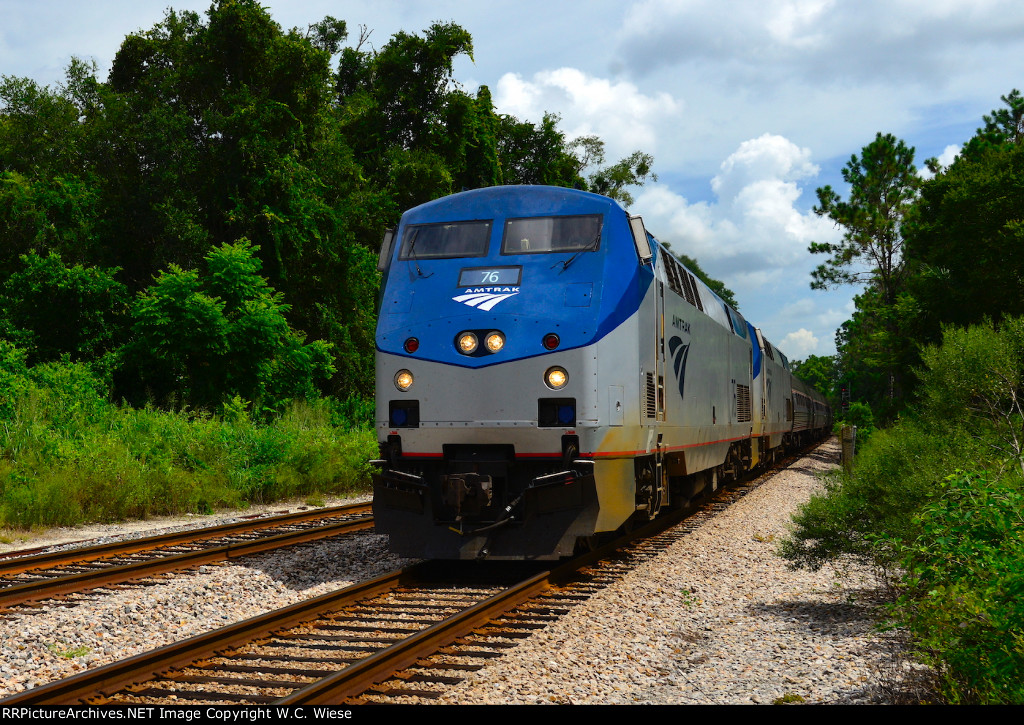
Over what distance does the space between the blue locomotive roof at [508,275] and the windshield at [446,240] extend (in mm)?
11

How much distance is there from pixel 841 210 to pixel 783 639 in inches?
1043

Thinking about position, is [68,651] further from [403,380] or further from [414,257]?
[414,257]

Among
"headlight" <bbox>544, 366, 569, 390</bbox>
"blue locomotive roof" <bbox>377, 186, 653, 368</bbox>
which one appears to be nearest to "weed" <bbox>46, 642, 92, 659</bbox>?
"blue locomotive roof" <bbox>377, 186, 653, 368</bbox>

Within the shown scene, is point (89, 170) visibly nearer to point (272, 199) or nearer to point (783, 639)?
point (272, 199)

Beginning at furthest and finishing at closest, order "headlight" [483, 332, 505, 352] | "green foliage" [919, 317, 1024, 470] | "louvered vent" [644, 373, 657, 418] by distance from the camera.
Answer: "louvered vent" [644, 373, 657, 418] → "green foliage" [919, 317, 1024, 470] → "headlight" [483, 332, 505, 352]

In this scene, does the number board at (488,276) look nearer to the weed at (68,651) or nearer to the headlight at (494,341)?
the headlight at (494,341)

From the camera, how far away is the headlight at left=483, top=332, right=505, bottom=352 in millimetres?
7977

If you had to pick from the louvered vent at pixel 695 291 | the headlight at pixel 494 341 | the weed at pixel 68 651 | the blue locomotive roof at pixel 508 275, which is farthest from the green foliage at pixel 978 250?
the weed at pixel 68 651

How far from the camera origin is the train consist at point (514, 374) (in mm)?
7863

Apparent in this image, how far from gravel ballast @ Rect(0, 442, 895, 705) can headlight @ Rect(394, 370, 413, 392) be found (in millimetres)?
1985

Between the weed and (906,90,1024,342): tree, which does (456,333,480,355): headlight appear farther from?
(906,90,1024,342): tree

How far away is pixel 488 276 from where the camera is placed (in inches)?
331

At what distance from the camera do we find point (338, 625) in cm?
653

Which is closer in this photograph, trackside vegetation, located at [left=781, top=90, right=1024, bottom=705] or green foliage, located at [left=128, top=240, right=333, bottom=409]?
trackside vegetation, located at [left=781, top=90, right=1024, bottom=705]
